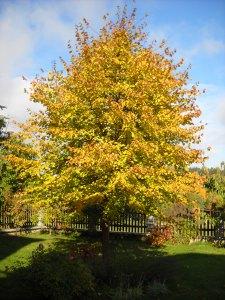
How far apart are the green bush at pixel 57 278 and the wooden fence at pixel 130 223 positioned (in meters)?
9.28

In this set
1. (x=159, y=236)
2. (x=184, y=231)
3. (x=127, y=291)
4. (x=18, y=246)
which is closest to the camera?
(x=127, y=291)

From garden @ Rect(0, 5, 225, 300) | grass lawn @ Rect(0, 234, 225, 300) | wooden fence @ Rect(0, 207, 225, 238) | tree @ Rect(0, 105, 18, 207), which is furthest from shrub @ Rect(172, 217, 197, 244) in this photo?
tree @ Rect(0, 105, 18, 207)

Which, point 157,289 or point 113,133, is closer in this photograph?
point 157,289

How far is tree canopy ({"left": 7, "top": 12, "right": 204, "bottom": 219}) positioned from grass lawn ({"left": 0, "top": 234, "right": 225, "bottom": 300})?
6.40 ft

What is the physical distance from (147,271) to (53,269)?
10.2 feet

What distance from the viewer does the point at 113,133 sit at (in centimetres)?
1337

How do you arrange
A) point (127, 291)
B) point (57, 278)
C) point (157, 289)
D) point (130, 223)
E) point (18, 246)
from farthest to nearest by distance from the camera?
point (130, 223) < point (18, 246) < point (157, 289) < point (127, 291) < point (57, 278)

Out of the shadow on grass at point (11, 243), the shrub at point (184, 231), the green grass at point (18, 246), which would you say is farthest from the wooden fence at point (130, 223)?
the shadow on grass at point (11, 243)

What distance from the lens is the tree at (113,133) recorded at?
1202 cm

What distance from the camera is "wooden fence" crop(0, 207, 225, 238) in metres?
20.9

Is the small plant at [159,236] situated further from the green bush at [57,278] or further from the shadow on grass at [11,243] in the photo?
the green bush at [57,278]

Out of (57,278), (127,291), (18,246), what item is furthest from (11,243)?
(57,278)

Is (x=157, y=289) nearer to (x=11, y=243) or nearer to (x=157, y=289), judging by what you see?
(x=157, y=289)

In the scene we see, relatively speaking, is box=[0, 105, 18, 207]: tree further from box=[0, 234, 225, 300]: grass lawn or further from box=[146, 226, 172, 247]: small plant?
box=[146, 226, 172, 247]: small plant
